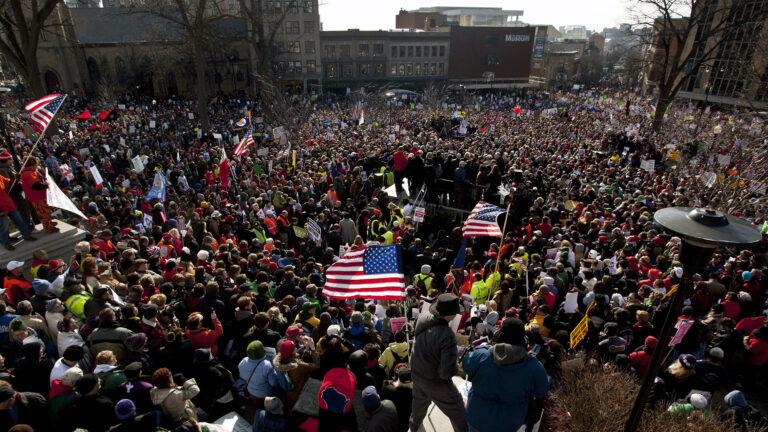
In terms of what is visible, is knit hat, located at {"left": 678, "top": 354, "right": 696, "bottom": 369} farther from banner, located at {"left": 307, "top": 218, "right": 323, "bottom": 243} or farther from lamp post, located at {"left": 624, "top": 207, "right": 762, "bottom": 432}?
banner, located at {"left": 307, "top": 218, "right": 323, "bottom": 243}

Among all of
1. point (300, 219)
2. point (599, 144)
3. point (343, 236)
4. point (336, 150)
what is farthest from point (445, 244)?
point (599, 144)

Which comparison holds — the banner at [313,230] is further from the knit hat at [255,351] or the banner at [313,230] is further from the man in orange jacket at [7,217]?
the man in orange jacket at [7,217]

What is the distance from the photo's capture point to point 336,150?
2002 centimetres

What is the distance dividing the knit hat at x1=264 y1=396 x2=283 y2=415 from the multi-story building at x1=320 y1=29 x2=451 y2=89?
204ft

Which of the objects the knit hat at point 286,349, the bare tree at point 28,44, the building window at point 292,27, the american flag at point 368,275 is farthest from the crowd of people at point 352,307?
the building window at point 292,27

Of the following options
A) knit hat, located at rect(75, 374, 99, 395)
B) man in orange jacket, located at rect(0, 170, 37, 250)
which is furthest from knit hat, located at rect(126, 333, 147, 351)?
man in orange jacket, located at rect(0, 170, 37, 250)

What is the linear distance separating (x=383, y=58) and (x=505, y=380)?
6719 centimetres

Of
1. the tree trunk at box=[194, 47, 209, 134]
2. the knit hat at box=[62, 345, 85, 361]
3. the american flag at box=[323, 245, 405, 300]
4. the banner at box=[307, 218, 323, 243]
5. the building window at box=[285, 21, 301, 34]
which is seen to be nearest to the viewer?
the knit hat at box=[62, 345, 85, 361]

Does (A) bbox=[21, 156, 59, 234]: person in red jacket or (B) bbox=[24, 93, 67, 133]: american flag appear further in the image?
(B) bbox=[24, 93, 67, 133]: american flag

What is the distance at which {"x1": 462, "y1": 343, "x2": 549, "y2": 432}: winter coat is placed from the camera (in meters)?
3.72

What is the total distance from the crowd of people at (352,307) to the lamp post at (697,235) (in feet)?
0.50

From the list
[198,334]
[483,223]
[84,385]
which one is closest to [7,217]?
[198,334]

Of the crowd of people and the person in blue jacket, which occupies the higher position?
the person in blue jacket

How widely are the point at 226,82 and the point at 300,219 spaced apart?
52.6m
